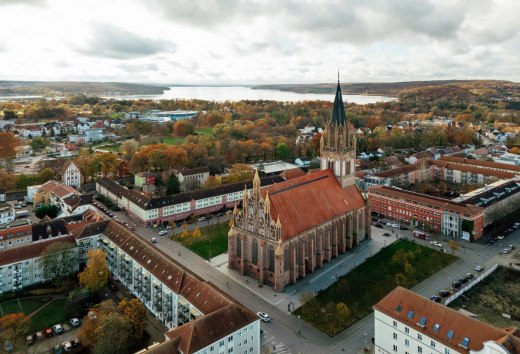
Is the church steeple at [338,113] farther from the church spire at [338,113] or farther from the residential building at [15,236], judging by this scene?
the residential building at [15,236]

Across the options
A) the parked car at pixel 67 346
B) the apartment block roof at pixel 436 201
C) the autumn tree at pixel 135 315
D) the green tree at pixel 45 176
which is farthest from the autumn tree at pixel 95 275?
the green tree at pixel 45 176

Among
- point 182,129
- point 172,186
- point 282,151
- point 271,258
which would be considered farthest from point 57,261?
point 182,129

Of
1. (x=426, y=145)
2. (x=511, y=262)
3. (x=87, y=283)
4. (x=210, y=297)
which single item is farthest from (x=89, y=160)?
(x=426, y=145)

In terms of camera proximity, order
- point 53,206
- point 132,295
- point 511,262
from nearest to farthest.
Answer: point 132,295, point 511,262, point 53,206

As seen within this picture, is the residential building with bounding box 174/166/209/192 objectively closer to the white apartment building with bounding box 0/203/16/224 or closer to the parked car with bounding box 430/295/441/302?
the white apartment building with bounding box 0/203/16/224

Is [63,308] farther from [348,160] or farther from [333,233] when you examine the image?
[348,160]

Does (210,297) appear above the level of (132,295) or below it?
above
